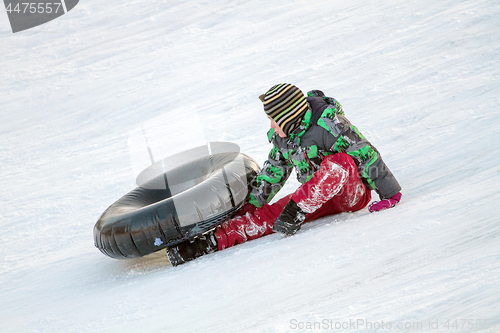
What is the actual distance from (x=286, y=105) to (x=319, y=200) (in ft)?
1.73

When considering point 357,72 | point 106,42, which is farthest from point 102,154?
point 106,42

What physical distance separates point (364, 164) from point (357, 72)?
2.96 m

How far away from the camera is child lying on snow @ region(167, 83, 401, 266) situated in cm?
238

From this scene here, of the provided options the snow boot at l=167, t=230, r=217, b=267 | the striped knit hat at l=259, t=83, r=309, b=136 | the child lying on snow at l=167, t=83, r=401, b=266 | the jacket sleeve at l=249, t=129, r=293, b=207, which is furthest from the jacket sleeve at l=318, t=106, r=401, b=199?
the snow boot at l=167, t=230, r=217, b=267

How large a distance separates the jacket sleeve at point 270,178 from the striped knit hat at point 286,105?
301mm

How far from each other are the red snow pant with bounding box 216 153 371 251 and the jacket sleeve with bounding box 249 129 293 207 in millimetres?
72

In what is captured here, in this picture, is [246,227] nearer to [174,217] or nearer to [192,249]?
[192,249]

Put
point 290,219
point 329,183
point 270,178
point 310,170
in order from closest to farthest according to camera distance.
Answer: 1. point 329,183
2. point 290,219
3. point 310,170
4. point 270,178

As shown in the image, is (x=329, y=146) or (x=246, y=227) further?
(x=246, y=227)

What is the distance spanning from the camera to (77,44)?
7953 millimetres

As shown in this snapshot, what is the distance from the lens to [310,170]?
101 inches

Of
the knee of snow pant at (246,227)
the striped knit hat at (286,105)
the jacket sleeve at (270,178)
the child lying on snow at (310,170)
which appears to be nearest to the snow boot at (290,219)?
the child lying on snow at (310,170)

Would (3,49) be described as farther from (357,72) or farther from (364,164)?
(364,164)

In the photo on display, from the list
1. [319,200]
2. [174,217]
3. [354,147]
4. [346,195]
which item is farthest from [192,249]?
[354,147]
